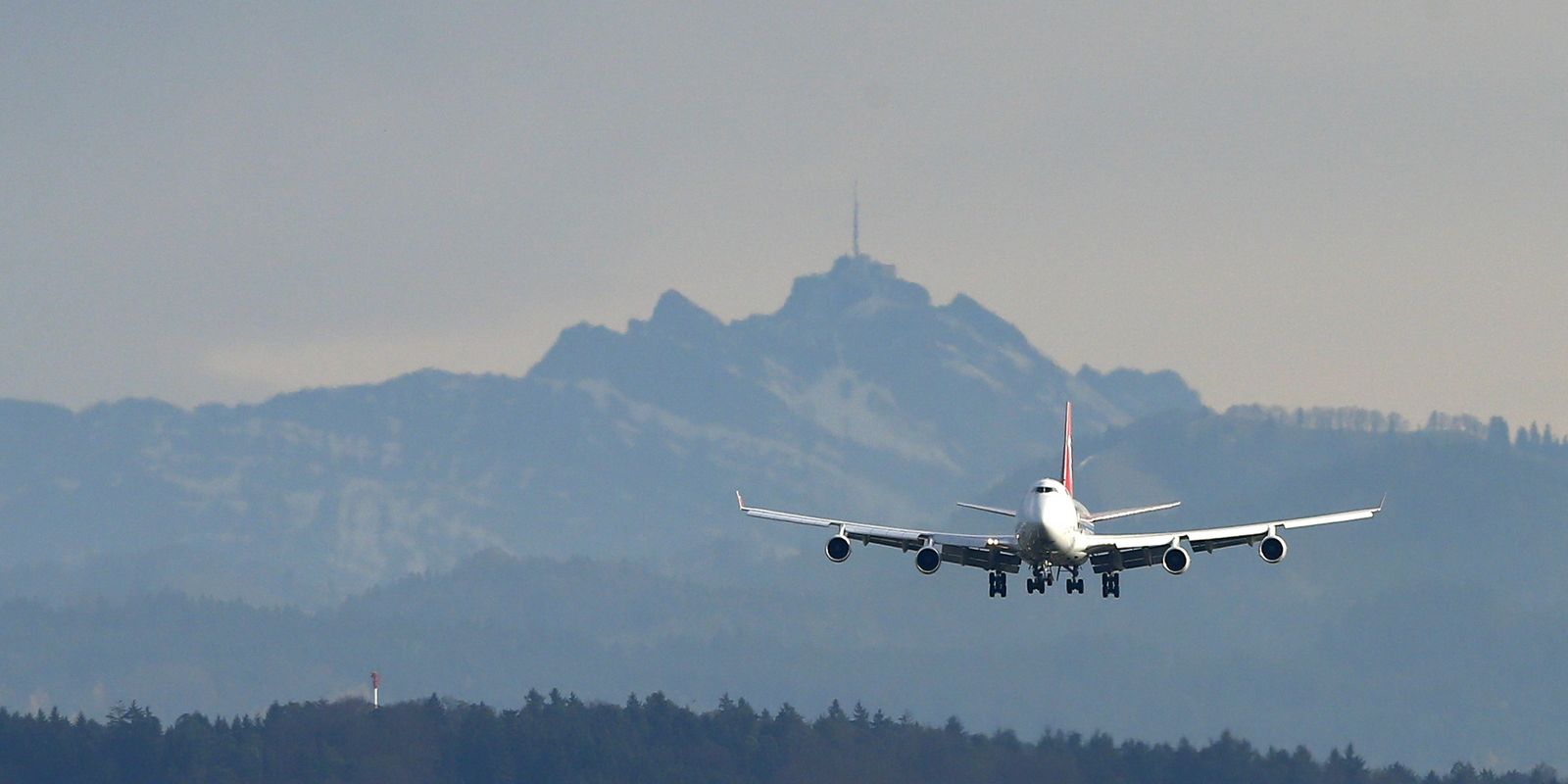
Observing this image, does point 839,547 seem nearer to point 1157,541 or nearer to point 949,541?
point 949,541

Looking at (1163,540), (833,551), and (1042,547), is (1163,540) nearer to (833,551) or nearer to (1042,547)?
(1042,547)

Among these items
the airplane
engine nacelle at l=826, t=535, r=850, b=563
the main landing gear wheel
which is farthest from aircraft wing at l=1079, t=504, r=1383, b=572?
engine nacelle at l=826, t=535, r=850, b=563

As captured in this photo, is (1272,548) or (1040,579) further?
(1040,579)

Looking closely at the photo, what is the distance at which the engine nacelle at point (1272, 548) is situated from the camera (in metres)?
106

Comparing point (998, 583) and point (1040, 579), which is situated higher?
point (998, 583)

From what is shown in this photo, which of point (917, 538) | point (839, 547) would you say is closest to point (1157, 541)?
point (917, 538)

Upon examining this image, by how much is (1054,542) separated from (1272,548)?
33.9 ft

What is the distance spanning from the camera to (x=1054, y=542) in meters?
104

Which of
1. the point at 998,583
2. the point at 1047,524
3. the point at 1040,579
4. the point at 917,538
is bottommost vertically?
the point at 1040,579

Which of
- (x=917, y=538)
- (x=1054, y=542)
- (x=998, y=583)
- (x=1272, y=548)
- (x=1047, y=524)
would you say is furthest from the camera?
(x=998, y=583)

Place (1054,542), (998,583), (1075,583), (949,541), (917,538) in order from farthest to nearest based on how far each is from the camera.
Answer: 1. (998,583)
2. (1075,583)
3. (917,538)
4. (949,541)
5. (1054,542)

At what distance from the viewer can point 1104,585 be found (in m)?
114

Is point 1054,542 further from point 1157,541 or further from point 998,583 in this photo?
point 998,583

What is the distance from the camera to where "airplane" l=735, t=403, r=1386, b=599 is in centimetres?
10344
